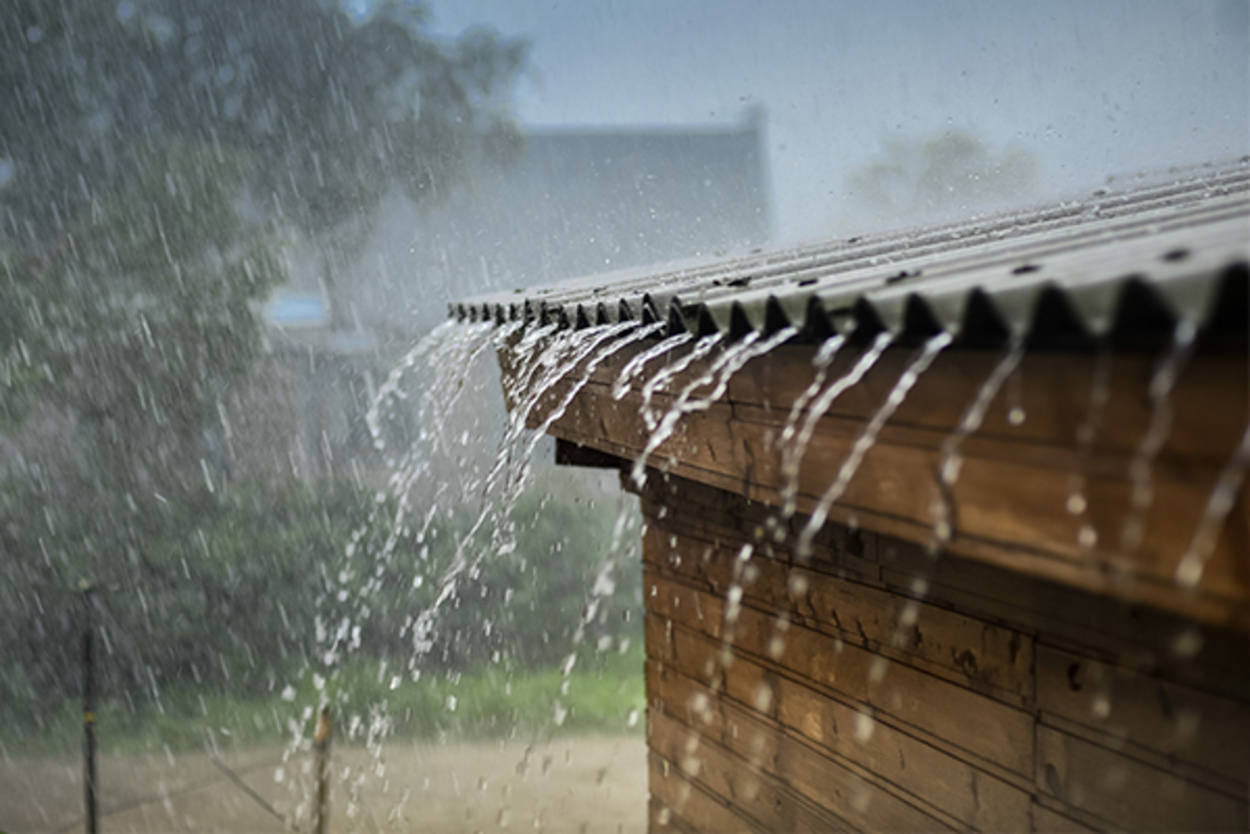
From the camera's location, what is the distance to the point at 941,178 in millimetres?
28078

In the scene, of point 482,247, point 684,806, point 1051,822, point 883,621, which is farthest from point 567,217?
point 1051,822

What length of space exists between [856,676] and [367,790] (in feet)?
34.1

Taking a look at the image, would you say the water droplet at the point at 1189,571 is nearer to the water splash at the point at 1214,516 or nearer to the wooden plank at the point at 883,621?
the water splash at the point at 1214,516

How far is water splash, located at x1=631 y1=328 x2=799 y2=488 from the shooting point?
173 cm

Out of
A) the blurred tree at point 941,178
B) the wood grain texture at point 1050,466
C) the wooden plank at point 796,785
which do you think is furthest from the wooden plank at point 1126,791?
the blurred tree at point 941,178

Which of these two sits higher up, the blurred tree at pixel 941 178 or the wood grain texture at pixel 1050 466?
the blurred tree at pixel 941 178

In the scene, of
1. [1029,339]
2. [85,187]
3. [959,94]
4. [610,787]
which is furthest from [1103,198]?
[959,94]

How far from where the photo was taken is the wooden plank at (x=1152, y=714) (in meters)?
1.61

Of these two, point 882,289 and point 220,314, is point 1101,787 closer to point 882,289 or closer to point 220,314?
point 882,289

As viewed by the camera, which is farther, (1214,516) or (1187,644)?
(1187,644)

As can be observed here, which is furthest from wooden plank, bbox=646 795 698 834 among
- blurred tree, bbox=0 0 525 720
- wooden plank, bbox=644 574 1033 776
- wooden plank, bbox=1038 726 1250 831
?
blurred tree, bbox=0 0 525 720

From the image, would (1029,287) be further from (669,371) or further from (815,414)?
(669,371)

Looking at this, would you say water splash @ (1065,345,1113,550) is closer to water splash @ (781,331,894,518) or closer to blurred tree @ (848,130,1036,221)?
water splash @ (781,331,894,518)

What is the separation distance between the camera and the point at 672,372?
2.29 metres
